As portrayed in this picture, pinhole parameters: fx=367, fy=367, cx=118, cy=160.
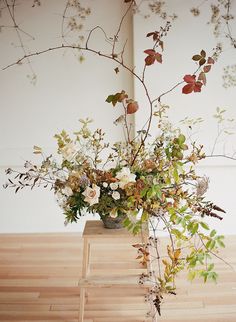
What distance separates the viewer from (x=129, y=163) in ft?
6.37

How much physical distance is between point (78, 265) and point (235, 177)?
1.87 metres

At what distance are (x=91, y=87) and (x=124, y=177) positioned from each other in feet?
7.01

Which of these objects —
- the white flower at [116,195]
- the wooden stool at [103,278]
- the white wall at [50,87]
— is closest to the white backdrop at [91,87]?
the white wall at [50,87]

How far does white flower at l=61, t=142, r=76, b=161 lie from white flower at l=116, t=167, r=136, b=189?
0.86ft

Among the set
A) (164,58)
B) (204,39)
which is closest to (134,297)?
(164,58)

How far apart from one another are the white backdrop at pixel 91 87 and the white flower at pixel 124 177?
1889 millimetres

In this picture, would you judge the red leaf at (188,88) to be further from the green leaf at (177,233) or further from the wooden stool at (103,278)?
the wooden stool at (103,278)

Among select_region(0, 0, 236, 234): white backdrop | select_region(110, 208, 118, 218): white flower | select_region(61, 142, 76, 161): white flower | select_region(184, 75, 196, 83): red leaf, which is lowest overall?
select_region(110, 208, 118, 218): white flower

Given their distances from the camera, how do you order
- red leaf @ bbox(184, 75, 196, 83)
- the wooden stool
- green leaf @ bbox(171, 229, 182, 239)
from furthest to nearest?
the wooden stool, green leaf @ bbox(171, 229, 182, 239), red leaf @ bbox(184, 75, 196, 83)

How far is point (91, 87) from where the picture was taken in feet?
12.3

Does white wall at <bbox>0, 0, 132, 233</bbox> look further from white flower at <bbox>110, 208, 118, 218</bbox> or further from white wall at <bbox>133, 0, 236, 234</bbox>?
white flower at <bbox>110, 208, 118, 218</bbox>

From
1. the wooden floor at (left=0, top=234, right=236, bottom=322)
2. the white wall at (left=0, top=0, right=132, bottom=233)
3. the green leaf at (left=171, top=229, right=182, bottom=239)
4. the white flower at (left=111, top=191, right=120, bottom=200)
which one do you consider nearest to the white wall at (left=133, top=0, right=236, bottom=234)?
the white wall at (left=0, top=0, right=132, bottom=233)

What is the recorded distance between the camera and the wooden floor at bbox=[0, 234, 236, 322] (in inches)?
90.5

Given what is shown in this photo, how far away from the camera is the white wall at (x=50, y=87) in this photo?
3709 mm
